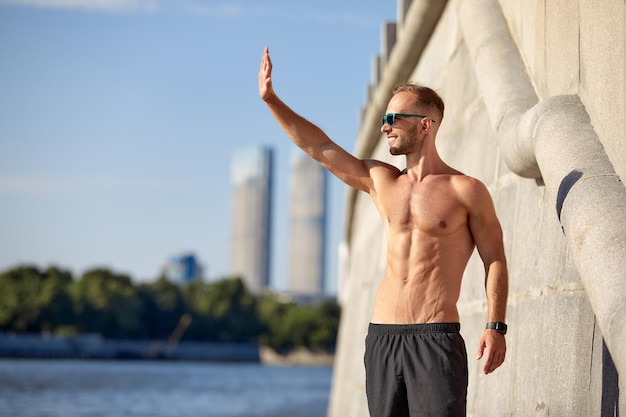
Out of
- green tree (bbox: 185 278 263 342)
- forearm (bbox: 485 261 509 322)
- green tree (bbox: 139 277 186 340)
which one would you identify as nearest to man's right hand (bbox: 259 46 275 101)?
forearm (bbox: 485 261 509 322)

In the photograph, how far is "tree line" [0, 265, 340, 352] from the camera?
4422 inches

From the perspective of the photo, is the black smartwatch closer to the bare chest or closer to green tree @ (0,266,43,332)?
the bare chest

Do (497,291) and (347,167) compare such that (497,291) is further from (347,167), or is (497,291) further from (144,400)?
(144,400)

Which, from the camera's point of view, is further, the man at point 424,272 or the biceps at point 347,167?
the biceps at point 347,167

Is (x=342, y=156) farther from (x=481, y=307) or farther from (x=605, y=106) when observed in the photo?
(x=481, y=307)

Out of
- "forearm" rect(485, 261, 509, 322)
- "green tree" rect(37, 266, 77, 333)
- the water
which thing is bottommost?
the water

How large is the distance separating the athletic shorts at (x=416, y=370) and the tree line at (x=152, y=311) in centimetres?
11010

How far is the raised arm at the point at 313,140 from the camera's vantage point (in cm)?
448

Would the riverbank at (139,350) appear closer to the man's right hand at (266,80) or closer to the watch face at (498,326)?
the man's right hand at (266,80)

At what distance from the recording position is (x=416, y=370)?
13.1 feet

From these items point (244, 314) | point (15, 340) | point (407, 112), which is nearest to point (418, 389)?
point (407, 112)

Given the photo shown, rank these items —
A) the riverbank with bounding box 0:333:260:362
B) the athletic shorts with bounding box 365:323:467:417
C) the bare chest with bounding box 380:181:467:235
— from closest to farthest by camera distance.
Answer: the athletic shorts with bounding box 365:323:467:417 < the bare chest with bounding box 380:181:467:235 < the riverbank with bounding box 0:333:260:362

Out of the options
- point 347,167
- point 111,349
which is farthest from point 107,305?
point 347,167

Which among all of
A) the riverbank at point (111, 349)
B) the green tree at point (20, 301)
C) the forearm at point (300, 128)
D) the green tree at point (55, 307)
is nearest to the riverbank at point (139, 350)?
the riverbank at point (111, 349)
